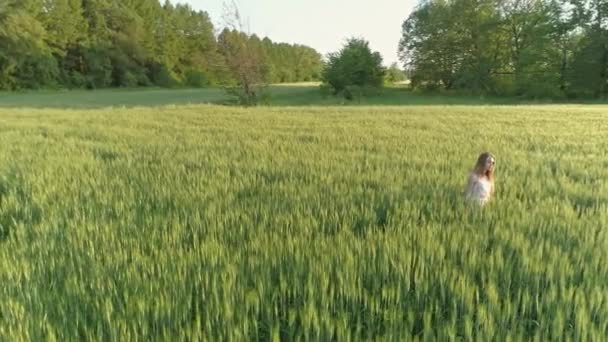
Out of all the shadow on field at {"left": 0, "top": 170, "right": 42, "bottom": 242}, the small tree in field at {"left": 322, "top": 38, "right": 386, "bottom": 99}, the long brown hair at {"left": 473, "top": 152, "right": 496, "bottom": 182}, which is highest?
the small tree in field at {"left": 322, "top": 38, "right": 386, "bottom": 99}

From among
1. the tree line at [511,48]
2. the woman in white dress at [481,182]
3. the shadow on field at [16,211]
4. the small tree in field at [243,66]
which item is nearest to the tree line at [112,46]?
the small tree in field at [243,66]

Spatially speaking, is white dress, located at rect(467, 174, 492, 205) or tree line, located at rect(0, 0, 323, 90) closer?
white dress, located at rect(467, 174, 492, 205)

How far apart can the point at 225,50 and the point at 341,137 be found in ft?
109

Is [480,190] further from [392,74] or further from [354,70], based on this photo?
[392,74]

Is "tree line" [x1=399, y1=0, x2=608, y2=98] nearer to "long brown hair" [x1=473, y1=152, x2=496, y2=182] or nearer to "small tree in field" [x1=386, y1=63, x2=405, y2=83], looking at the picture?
"small tree in field" [x1=386, y1=63, x2=405, y2=83]

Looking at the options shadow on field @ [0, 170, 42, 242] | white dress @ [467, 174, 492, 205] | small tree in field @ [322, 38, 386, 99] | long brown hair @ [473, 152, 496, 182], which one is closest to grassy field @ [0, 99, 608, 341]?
shadow on field @ [0, 170, 42, 242]

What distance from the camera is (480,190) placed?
11.7 ft

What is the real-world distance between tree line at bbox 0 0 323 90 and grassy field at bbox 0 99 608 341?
3470cm

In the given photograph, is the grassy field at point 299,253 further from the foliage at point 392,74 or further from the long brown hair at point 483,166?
the foliage at point 392,74

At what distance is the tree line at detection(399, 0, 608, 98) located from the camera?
40.2 m

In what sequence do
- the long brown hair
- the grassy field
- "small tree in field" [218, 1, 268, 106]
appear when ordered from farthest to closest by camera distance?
1. "small tree in field" [218, 1, 268, 106]
2. the long brown hair
3. the grassy field

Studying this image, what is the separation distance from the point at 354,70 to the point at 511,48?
20461mm

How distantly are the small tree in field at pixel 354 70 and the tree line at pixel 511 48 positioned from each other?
20.2 feet

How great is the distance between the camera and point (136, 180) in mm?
5184
